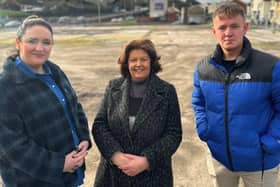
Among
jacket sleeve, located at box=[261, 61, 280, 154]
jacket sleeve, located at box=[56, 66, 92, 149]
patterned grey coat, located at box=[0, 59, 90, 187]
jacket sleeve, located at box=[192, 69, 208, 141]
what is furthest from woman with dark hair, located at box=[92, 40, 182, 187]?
jacket sleeve, located at box=[261, 61, 280, 154]

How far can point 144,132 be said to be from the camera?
246 cm

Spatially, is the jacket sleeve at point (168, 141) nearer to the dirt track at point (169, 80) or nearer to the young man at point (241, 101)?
the young man at point (241, 101)

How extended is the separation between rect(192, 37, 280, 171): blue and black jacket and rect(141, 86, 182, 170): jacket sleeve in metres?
0.25

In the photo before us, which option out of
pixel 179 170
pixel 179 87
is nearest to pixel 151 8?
pixel 179 87

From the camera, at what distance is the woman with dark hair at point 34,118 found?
2.13 m

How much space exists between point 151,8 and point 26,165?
201ft

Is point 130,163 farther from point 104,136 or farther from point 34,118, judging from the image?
point 34,118

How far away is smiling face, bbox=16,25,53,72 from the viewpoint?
7.31 feet

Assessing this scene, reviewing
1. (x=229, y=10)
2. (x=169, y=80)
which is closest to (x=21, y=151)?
(x=229, y=10)

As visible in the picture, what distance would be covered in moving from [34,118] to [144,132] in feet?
2.44

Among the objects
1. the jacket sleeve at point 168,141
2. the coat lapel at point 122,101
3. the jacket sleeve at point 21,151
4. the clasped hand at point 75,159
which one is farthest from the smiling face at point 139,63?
the jacket sleeve at point 21,151

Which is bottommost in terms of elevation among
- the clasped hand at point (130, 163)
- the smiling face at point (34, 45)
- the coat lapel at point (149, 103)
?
the clasped hand at point (130, 163)

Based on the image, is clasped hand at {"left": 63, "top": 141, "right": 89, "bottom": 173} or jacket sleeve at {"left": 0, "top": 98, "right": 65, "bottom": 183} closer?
jacket sleeve at {"left": 0, "top": 98, "right": 65, "bottom": 183}

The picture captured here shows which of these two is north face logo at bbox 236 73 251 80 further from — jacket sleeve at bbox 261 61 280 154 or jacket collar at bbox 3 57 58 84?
jacket collar at bbox 3 57 58 84
